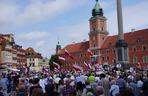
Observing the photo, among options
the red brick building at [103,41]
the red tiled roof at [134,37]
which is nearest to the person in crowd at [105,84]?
the red brick building at [103,41]

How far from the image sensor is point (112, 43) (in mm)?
125438

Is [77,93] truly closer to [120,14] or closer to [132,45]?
[120,14]

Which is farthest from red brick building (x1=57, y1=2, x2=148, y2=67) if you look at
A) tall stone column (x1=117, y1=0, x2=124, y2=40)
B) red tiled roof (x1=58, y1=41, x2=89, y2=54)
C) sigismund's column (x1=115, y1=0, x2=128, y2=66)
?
sigismund's column (x1=115, y1=0, x2=128, y2=66)

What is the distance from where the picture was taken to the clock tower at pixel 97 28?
414 feet

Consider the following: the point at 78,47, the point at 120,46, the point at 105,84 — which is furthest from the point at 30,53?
the point at 105,84

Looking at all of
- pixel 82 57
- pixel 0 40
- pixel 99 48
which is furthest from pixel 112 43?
pixel 0 40

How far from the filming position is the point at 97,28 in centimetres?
12600

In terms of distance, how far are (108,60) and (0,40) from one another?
31.4 metres

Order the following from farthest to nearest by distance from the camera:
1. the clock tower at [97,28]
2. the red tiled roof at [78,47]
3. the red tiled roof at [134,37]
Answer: the red tiled roof at [78,47] < the clock tower at [97,28] < the red tiled roof at [134,37]

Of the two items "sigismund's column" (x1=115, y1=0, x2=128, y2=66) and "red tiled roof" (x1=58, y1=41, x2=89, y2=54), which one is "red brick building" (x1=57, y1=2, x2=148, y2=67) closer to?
"red tiled roof" (x1=58, y1=41, x2=89, y2=54)

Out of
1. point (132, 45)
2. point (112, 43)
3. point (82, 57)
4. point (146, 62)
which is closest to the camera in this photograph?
point (146, 62)

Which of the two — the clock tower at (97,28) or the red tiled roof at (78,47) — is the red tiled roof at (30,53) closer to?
the red tiled roof at (78,47)

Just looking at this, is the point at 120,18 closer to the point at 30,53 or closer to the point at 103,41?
the point at 103,41

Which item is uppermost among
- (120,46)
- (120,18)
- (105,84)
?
(120,18)
